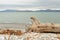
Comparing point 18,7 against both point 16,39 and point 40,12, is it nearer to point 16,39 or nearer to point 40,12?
point 40,12

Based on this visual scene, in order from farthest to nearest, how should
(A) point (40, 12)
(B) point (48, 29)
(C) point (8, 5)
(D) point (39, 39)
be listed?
1. (A) point (40, 12)
2. (C) point (8, 5)
3. (B) point (48, 29)
4. (D) point (39, 39)

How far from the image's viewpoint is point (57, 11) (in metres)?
5.39

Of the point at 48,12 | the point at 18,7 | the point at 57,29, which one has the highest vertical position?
the point at 57,29

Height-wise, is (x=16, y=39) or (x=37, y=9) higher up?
(x=16, y=39)

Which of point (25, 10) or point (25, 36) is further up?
point (25, 36)

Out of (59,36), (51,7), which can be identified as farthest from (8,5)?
(59,36)

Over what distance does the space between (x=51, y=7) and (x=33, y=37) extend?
413 cm

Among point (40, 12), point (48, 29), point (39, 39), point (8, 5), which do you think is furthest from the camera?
point (40, 12)

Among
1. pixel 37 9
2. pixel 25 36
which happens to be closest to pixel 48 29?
pixel 25 36

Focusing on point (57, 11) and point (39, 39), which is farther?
point (57, 11)

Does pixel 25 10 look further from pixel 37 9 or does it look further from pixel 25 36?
pixel 25 36

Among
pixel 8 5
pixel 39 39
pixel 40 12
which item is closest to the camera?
pixel 39 39

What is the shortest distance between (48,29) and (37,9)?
11.4 feet

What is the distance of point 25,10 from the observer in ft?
17.8
